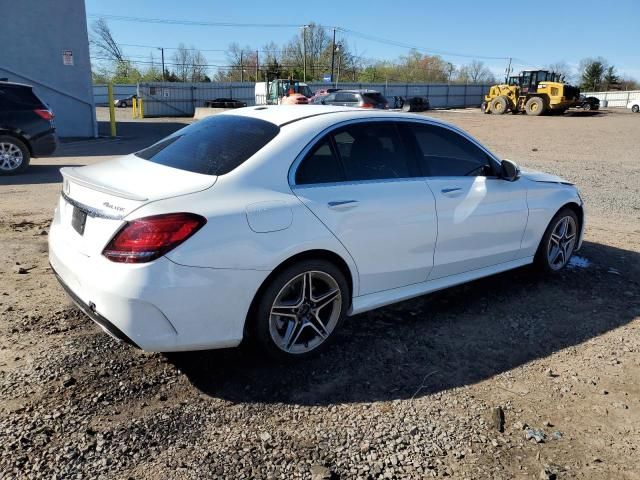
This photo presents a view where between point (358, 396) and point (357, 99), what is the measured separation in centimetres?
2448

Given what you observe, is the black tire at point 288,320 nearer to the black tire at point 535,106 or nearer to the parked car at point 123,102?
the black tire at point 535,106

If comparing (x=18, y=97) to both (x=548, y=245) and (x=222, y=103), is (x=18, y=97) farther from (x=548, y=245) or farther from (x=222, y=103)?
(x=222, y=103)

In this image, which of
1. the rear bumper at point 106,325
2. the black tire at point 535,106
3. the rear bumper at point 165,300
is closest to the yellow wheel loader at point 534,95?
the black tire at point 535,106

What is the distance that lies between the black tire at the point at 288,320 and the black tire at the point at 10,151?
9.37 metres

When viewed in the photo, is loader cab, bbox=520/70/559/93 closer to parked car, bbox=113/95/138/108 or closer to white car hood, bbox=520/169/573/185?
white car hood, bbox=520/169/573/185

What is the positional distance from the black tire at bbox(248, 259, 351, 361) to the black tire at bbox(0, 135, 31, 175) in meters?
9.37

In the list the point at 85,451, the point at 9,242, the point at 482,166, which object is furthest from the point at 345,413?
the point at 9,242

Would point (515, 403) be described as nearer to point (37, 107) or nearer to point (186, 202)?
point (186, 202)

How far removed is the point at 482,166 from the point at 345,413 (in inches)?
99.2

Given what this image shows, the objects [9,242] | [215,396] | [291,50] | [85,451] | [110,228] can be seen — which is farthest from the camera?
[291,50]

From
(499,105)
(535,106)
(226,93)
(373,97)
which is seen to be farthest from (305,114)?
(226,93)

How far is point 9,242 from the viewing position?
578 cm

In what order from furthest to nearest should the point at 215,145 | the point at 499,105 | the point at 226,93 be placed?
the point at 226,93 → the point at 499,105 → the point at 215,145

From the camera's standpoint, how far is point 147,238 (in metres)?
2.78
